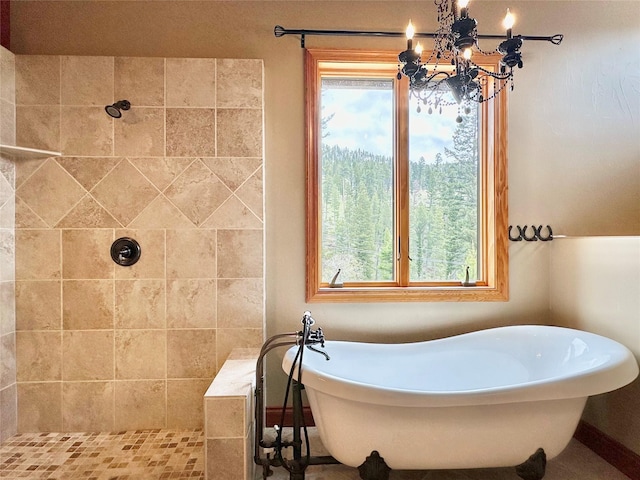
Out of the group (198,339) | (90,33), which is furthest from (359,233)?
(90,33)

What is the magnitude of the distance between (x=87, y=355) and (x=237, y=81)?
172 cm

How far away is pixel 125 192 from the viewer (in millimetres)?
2139

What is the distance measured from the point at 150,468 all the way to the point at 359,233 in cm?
163

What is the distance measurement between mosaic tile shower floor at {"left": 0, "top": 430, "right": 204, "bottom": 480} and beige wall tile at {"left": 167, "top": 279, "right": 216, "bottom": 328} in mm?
596

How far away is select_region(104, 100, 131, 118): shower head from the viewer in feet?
6.70

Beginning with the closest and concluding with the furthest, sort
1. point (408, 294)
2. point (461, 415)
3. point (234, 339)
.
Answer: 1. point (461, 415)
2. point (234, 339)
3. point (408, 294)

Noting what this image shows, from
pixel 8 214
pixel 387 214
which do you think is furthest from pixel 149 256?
pixel 387 214

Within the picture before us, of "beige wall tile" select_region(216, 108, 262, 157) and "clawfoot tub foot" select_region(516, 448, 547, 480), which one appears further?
"beige wall tile" select_region(216, 108, 262, 157)

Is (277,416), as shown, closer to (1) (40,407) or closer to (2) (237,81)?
(1) (40,407)

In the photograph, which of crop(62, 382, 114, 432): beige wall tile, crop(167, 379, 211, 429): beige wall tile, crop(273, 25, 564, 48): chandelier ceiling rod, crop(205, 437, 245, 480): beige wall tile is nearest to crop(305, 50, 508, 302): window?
crop(273, 25, 564, 48): chandelier ceiling rod

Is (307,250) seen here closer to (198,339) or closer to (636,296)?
(198,339)

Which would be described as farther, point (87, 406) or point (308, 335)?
point (87, 406)

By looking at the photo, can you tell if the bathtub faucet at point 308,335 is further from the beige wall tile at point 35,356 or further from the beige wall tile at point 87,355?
the beige wall tile at point 35,356

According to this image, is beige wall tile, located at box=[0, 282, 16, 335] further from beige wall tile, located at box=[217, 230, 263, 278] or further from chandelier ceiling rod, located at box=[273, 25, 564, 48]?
chandelier ceiling rod, located at box=[273, 25, 564, 48]
